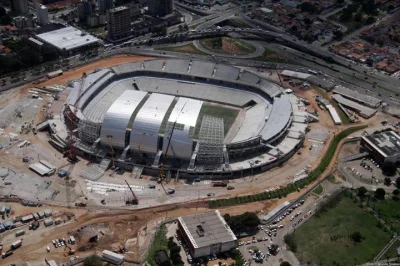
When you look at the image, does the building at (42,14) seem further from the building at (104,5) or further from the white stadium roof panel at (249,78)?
the white stadium roof panel at (249,78)

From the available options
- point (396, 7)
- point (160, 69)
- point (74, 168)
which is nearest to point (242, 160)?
point (74, 168)

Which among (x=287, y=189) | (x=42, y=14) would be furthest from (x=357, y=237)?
(x=42, y=14)

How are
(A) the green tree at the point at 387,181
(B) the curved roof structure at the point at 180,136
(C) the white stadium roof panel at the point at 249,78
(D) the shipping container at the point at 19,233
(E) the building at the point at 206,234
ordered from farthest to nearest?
(C) the white stadium roof panel at the point at 249,78 → (B) the curved roof structure at the point at 180,136 → (A) the green tree at the point at 387,181 → (D) the shipping container at the point at 19,233 → (E) the building at the point at 206,234

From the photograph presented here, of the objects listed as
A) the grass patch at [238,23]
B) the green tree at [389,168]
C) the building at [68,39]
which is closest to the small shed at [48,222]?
the green tree at [389,168]

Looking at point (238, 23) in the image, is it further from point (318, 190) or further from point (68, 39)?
point (318, 190)

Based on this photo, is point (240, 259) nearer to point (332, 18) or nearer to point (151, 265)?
point (151, 265)
